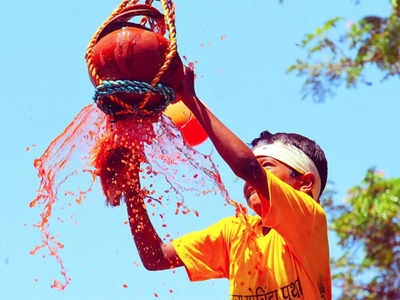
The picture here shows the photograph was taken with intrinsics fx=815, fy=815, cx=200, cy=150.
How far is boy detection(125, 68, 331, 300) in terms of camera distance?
3539 mm

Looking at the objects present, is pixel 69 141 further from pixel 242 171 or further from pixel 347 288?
pixel 347 288

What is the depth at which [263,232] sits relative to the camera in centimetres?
406

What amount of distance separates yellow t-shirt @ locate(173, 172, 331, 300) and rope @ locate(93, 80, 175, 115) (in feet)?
1.86

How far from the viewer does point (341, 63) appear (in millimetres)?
9586

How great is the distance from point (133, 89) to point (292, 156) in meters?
0.96

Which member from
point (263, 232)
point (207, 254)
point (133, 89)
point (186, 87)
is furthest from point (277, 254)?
point (133, 89)

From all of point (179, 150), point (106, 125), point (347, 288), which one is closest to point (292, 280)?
point (179, 150)

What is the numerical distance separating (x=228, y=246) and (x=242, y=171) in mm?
680

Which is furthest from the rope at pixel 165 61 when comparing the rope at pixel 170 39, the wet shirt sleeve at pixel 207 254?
the wet shirt sleeve at pixel 207 254

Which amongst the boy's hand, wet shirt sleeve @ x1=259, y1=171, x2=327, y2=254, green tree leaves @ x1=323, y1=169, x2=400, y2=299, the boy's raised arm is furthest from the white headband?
green tree leaves @ x1=323, y1=169, x2=400, y2=299

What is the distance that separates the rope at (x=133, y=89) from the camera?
139 inches

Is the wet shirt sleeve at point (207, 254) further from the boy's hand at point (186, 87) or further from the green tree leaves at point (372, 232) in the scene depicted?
the green tree leaves at point (372, 232)

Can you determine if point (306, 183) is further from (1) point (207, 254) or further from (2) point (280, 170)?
(1) point (207, 254)

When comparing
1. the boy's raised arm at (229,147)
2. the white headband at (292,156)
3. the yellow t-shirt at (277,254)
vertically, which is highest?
the white headband at (292,156)
